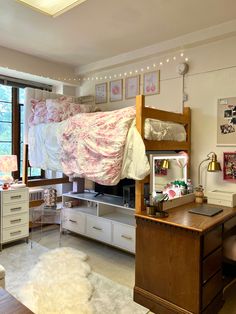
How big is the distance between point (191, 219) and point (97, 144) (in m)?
1.17

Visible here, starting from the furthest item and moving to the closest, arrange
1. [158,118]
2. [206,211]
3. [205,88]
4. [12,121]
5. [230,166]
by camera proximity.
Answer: [12,121], [205,88], [230,166], [158,118], [206,211]

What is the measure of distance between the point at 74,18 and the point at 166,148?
165 cm

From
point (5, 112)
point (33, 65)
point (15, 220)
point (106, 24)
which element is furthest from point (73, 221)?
point (106, 24)

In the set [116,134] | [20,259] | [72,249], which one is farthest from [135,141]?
[20,259]

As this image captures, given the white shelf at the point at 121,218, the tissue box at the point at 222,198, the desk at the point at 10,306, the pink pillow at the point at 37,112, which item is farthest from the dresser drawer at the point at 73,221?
the desk at the point at 10,306

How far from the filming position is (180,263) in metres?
1.93

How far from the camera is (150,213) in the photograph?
2.15 metres

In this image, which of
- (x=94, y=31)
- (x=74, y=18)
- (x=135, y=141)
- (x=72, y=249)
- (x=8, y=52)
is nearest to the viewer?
(x=135, y=141)

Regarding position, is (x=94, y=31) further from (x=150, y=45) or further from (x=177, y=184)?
(x=177, y=184)

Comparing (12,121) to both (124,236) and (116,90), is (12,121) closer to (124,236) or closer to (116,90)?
(116,90)

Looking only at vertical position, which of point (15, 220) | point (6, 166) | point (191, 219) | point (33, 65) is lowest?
point (15, 220)

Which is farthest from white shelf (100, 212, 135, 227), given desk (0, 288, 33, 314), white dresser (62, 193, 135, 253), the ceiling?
the ceiling

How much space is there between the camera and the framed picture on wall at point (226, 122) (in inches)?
106

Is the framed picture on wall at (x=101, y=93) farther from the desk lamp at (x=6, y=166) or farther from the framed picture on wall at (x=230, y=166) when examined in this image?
the framed picture on wall at (x=230, y=166)
